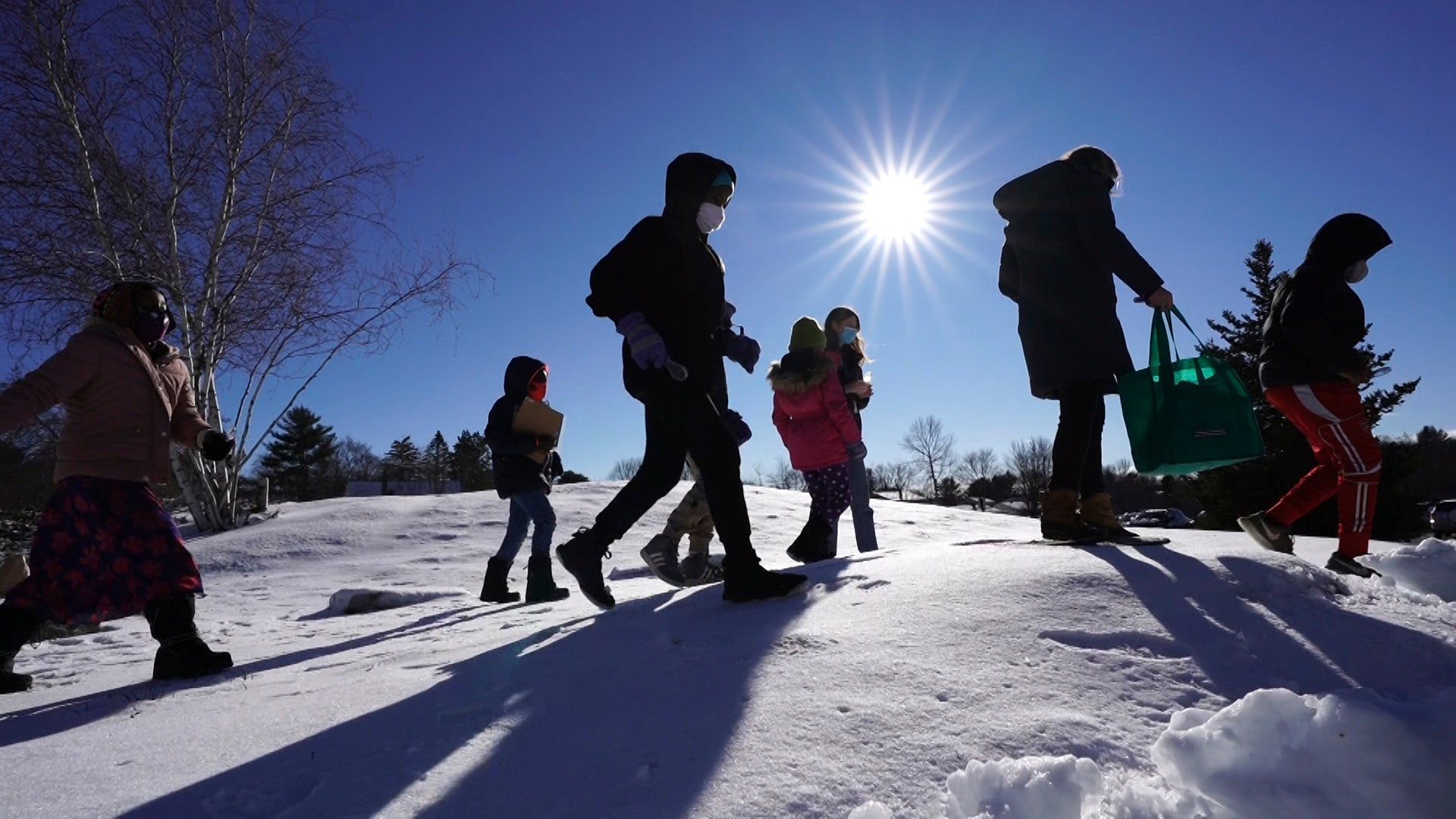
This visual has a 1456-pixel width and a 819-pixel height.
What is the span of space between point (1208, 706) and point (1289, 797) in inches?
16.8

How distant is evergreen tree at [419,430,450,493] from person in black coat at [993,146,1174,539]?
50475 millimetres

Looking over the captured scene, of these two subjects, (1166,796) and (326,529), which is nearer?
(1166,796)

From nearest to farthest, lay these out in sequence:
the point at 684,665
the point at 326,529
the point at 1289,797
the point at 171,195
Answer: the point at 1289,797 < the point at 684,665 < the point at 326,529 < the point at 171,195

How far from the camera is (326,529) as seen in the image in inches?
352

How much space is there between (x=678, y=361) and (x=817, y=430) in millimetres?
1945

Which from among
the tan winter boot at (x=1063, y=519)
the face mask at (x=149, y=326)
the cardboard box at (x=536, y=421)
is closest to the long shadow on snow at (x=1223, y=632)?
the tan winter boot at (x=1063, y=519)

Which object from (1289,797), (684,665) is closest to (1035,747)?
(1289,797)

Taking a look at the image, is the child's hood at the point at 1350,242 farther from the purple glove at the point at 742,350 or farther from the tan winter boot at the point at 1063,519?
the purple glove at the point at 742,350

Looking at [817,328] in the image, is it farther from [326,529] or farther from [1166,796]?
[326,529]

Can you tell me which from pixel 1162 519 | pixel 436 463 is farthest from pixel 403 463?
pixel 1162 519

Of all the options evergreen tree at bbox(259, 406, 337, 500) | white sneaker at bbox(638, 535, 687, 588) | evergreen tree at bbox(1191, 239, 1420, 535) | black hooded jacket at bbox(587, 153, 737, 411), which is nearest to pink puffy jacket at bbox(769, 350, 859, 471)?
white sneaker at bbox(638, 535, 687, 588)

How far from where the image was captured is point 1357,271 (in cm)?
351

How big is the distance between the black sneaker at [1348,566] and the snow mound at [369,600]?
5817 millimetres

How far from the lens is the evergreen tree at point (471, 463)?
1810 inches
